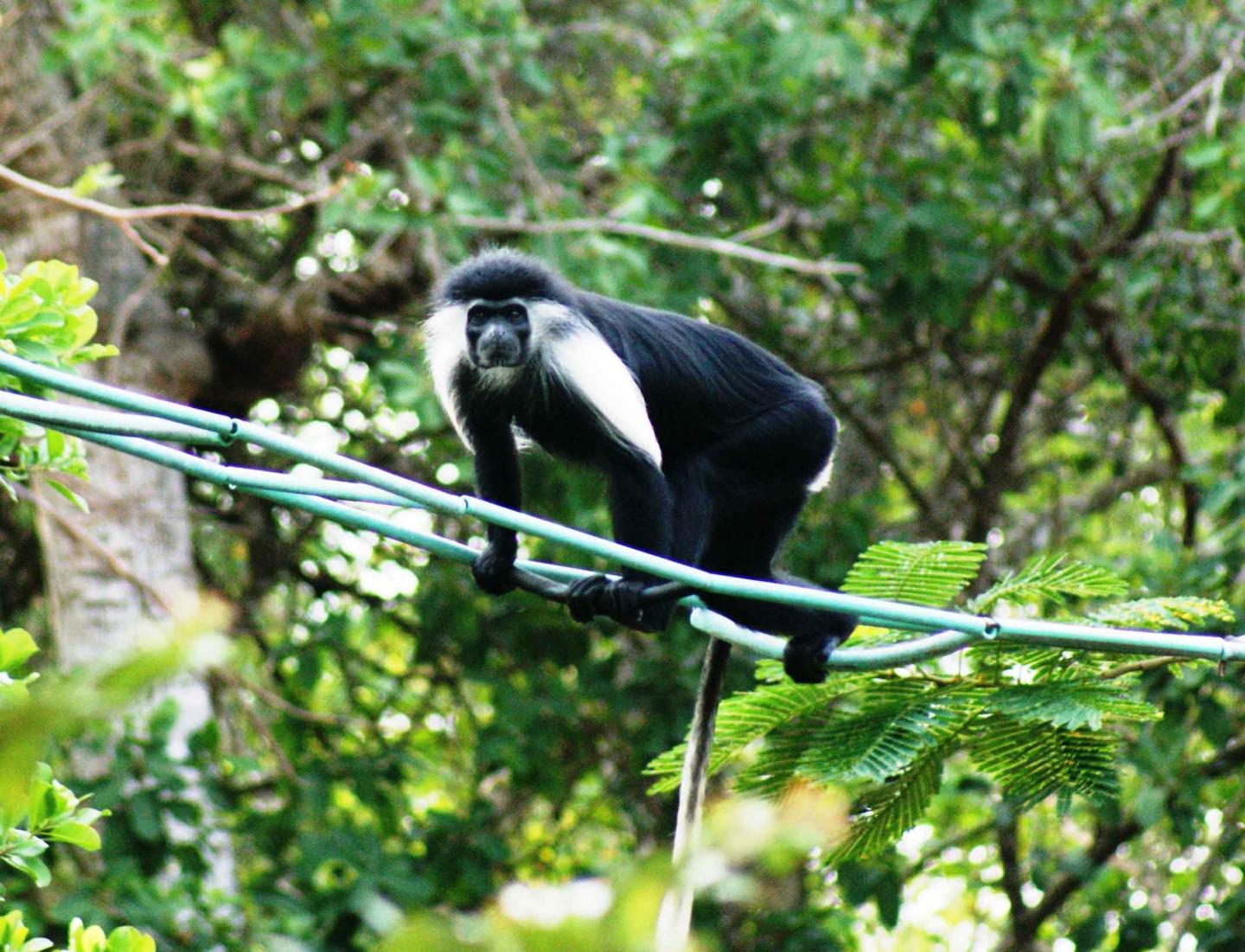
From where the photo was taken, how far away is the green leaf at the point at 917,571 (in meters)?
2.28

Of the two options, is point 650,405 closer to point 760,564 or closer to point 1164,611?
point 760,564

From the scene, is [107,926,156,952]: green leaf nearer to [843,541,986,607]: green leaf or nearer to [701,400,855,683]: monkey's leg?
[843,541,986,607]: green leaf

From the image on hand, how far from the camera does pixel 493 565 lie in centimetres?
292

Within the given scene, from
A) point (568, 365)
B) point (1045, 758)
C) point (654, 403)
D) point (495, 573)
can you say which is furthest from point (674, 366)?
point (1045, 758)

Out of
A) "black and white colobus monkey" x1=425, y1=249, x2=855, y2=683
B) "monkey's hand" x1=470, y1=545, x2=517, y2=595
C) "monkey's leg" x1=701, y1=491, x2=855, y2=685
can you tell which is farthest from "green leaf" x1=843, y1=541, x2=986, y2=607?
"monkey's hand" x1=470, y1=545, x2=517, y2=595

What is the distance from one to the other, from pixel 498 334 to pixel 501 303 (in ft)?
0.32

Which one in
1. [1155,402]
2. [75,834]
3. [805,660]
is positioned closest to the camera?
[75,834]

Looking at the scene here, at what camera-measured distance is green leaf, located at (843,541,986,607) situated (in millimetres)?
2283

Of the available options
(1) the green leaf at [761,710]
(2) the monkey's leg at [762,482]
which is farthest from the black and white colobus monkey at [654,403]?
(1) the green leaf at [761,710]

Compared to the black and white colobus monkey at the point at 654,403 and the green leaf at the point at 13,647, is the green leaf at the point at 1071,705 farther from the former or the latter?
the green leaf at the point at 13,647

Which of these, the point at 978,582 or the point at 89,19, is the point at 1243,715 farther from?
the point at 89,19

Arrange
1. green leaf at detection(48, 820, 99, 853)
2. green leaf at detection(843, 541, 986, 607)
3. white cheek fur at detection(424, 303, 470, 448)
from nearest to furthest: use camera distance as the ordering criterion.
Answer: green leaf at detection(48, 820, 99, 853)
green leaf at detection(843, 541, 986, 607)
white cheek fur at detection(424, 303, 470, 448)

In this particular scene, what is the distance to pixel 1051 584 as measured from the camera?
2.21 metres

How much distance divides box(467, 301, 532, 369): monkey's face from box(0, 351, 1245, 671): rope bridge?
3.32 ft
